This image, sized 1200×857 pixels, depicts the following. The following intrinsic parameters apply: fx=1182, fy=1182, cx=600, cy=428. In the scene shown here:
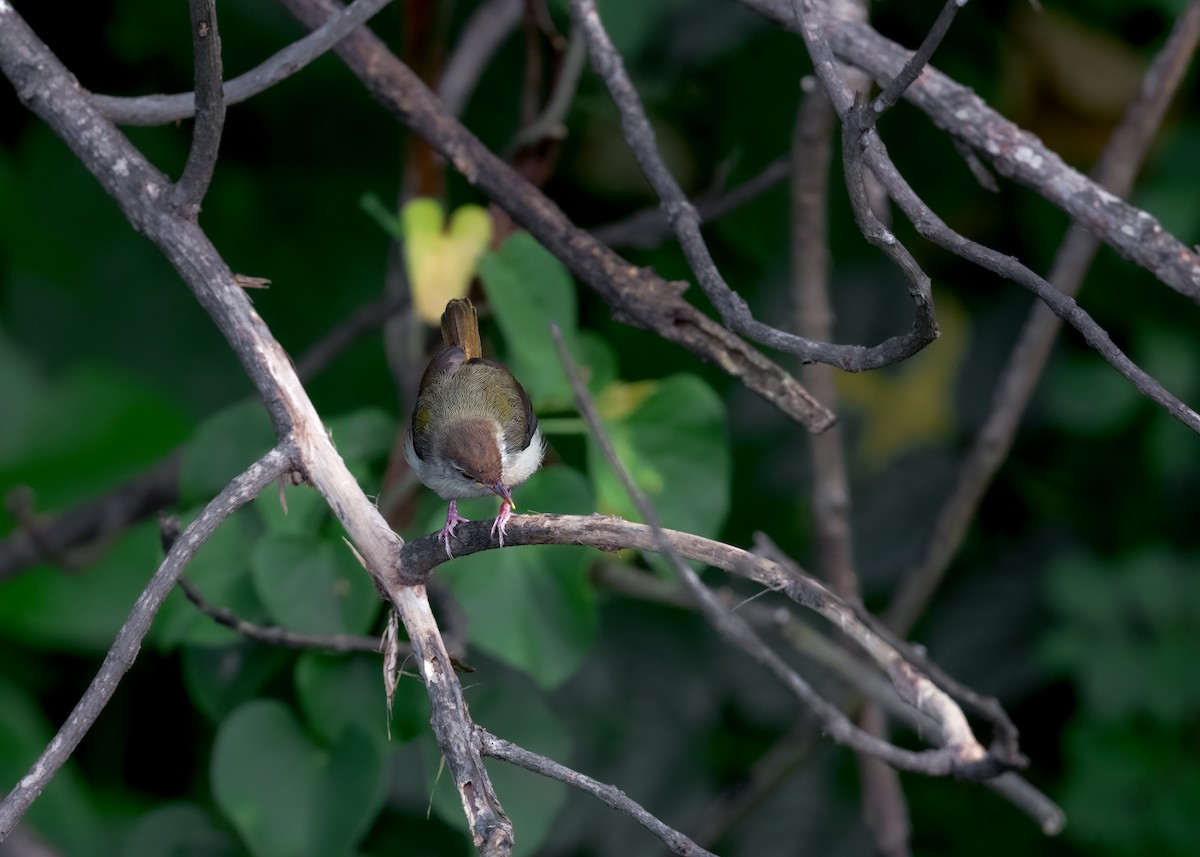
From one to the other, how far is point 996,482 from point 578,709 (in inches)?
57.4

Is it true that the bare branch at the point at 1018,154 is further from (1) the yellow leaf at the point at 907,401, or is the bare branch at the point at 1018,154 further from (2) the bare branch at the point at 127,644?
(1) the yellow leaf at the point at 907,401

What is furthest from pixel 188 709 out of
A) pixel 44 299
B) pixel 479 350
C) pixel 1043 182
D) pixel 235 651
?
pixel 1043 182

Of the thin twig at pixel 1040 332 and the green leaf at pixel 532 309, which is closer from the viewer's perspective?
the green leaf at pixel 532 309

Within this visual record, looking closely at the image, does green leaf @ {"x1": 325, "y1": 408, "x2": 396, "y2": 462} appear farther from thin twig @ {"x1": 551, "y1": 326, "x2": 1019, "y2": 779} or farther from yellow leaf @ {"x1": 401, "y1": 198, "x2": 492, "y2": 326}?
thin twig @ {"x1": 551, "y1": 326, "x2": 1019, "y2": 779}

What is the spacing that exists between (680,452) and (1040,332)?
40.7 inches

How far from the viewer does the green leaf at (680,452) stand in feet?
7.87

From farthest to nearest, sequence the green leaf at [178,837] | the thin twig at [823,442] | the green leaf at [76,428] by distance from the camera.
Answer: the green leaf at [76,428] < the green leaf at [178,837] < the thin twig at [823,442]

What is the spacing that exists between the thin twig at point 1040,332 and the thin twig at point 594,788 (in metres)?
1.81

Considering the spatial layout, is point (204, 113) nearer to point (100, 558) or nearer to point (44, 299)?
point (100, 558)

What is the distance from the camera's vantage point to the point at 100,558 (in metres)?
3.28

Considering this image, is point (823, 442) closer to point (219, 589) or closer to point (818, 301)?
point (818, 301)

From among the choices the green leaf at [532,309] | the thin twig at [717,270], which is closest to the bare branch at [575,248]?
the thin twig at [717,270]

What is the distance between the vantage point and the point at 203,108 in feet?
5.14

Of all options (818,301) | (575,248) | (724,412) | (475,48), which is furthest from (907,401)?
(575,248)
